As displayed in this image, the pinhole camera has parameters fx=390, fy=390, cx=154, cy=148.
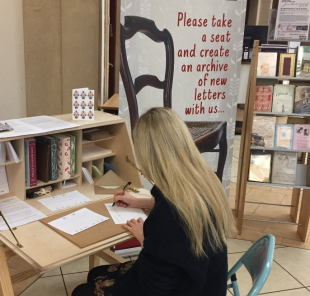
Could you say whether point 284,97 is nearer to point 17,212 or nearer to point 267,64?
point 267,64

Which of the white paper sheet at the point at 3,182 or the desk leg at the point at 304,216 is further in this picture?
the desk leg at the point at 304,216

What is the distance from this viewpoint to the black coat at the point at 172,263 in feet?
4.14

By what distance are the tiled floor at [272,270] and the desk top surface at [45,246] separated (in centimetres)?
96

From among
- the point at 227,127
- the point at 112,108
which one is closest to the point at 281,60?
the point at 227,127

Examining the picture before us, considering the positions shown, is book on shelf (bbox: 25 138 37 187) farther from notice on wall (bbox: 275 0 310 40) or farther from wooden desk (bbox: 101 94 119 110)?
notice on wall (bbox: 275 0 310 40)

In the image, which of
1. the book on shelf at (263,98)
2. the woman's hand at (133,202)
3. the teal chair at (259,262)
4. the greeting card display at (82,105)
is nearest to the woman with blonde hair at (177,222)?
the teal chair at (259,262)

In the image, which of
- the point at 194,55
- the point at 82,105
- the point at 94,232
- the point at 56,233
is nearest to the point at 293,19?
the point at 194,55

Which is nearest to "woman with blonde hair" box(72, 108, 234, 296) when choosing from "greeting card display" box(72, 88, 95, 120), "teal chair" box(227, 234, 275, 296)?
"teal chair" box(227, 234, 275, 296)

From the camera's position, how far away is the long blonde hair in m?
1.30

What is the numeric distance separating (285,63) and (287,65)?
2 centimetres

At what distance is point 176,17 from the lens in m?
2.59

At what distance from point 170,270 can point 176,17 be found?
6.01 ft

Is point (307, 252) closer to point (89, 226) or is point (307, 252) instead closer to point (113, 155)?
point (113, 155)

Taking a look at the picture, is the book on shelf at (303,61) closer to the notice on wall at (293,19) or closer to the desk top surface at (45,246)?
the notice on wall at (293,19)
